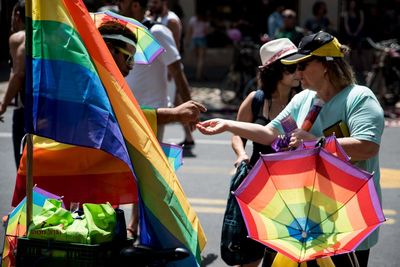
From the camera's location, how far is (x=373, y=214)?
3.97m

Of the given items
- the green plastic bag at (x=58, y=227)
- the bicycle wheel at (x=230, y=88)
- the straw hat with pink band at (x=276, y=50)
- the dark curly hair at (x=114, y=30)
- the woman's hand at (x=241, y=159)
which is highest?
the dark curly hair at (x=114, y=30)

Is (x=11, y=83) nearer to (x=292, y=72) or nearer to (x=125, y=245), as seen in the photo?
(x=292, y=72)

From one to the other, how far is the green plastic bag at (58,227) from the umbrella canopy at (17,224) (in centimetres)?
28

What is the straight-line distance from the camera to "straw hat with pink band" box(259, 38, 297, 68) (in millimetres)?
5387

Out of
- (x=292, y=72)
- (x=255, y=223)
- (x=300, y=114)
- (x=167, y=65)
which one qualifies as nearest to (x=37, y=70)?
(x=255, y=223)

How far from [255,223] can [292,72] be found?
1.74 m

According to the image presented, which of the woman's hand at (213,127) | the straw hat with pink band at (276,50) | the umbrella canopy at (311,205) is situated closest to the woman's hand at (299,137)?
the umbrella canopy at (311,205)

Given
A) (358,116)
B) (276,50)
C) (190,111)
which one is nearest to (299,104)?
(358,116)

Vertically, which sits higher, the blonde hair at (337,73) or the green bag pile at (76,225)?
the blonde hair at (337,73)

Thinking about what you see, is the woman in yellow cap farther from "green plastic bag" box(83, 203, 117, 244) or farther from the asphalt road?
the asphalt road

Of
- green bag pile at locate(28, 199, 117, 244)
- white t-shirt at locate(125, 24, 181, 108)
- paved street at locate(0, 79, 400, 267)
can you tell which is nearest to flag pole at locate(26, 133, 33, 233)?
green bag pile at locate(28, 199, 117, 244)

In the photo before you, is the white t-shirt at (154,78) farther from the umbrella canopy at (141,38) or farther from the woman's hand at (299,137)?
the woman's hand at (299,137)

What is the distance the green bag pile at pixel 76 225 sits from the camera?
3750mm

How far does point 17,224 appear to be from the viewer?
418cm
